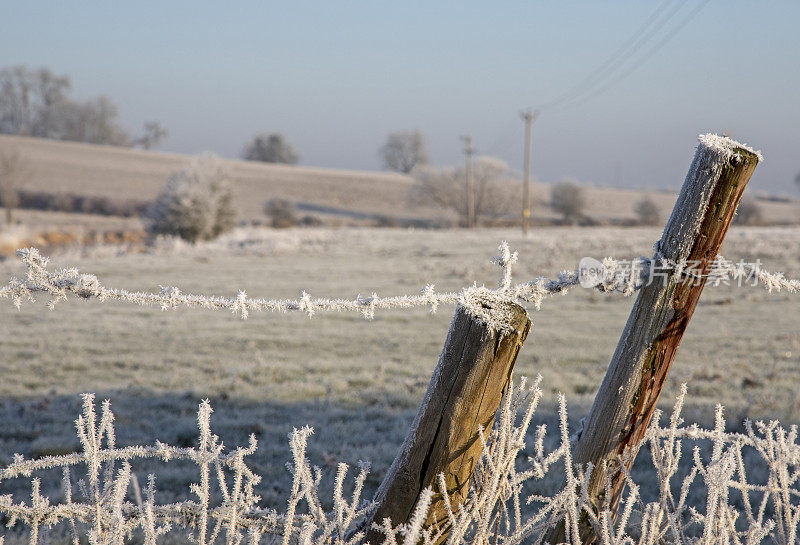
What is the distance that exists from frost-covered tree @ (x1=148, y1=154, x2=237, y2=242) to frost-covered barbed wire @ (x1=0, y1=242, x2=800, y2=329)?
22.8 metres

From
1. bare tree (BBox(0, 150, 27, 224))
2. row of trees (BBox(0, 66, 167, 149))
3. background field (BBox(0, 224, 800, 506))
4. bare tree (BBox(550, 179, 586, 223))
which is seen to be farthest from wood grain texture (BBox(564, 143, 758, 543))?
row of trees (BBox(0, 66, 167, 149))

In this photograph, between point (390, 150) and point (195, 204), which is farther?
point (390, 150)

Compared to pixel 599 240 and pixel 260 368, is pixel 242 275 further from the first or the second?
pixel 599 240

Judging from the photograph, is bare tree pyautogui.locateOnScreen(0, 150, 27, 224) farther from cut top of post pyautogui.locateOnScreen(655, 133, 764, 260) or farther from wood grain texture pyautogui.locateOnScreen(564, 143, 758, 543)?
cut top of post pyautogui.locateOnScreen(655, 133, 764, 260)

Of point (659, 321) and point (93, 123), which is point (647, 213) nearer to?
point (659, 321)

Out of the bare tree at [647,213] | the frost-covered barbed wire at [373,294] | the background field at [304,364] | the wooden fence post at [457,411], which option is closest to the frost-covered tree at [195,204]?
the background field at [304,364]

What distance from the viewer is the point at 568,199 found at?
50875 millimetres

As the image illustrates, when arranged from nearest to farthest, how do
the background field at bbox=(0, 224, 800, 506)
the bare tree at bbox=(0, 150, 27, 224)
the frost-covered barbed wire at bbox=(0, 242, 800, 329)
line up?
the frost-covered barbed wire at bbox=(0, 242, 800, 329) → the background field at bbox=(0, 224, 800, 506) → the bare tree at bbox=(0, 150, 27, 224)

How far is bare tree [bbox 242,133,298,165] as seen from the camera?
89062 mm

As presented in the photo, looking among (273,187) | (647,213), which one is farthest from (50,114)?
(647,213)

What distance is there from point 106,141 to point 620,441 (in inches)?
3575

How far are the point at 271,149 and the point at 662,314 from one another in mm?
91487

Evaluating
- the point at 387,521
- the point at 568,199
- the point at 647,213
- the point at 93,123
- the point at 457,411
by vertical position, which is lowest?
the point at 387,521

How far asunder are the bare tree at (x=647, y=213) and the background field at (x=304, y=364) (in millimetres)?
32475
